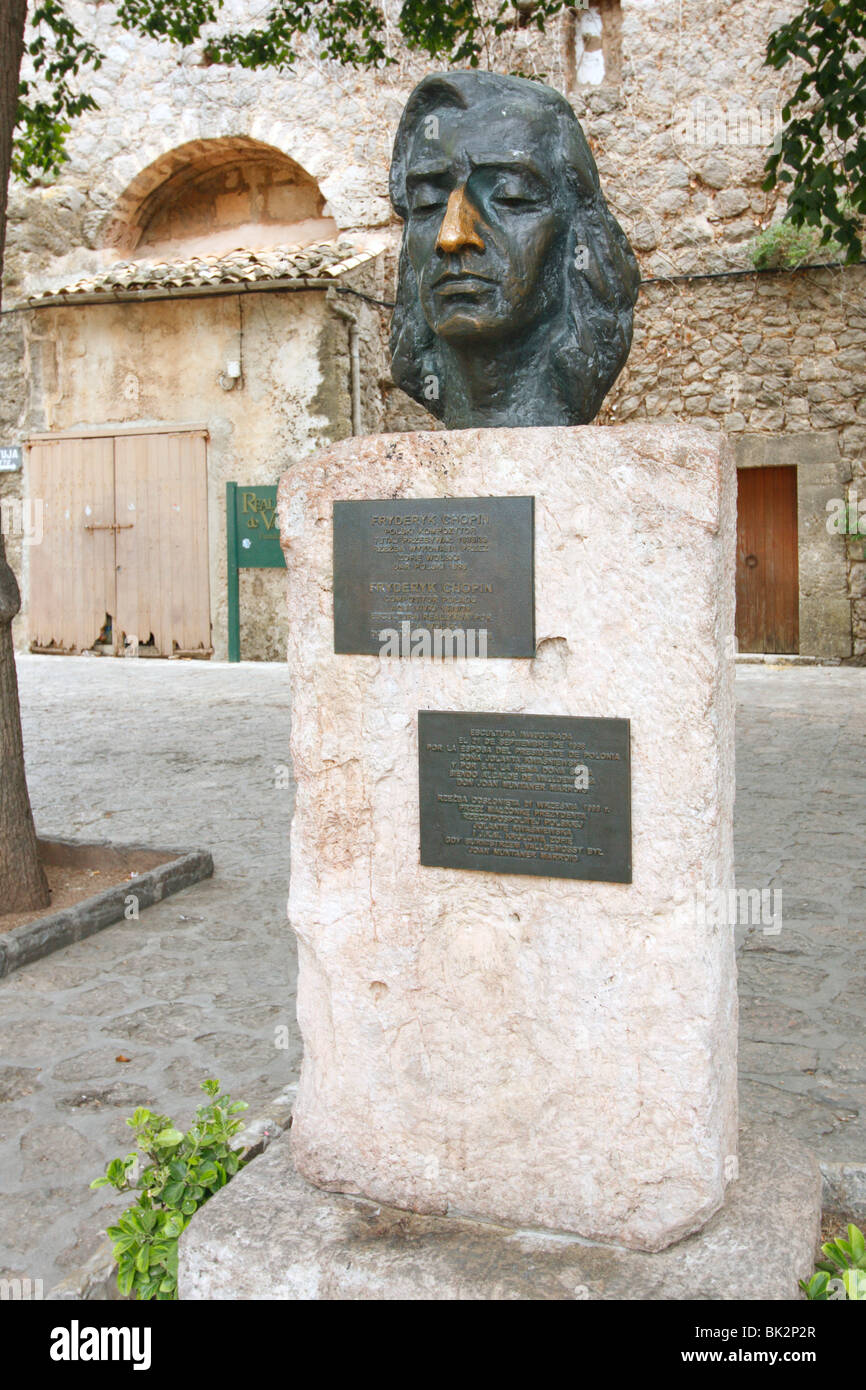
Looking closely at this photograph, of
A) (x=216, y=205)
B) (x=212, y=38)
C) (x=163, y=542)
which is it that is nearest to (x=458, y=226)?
(x=212, y=38)

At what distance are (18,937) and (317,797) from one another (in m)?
2.22

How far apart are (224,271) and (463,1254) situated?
37.4ft

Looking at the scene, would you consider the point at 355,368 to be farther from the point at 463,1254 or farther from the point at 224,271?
the point at 463,1254

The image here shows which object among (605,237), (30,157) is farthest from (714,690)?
(30,157)

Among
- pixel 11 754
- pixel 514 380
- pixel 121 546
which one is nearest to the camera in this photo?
pixel 514 380

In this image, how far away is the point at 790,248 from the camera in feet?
38.4

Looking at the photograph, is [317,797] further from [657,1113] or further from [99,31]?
[99,31]

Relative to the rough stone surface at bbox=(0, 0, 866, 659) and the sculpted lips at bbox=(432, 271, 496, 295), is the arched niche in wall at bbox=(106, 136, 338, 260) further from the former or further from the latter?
the sculpted lips at bbox=(432, 271, 496, 295)

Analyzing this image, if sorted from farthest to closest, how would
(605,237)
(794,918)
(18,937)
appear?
(794,918)
(18,937)
(605,237)

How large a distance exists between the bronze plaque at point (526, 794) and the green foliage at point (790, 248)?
10.9 m

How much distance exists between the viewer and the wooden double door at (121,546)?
12.8 meters

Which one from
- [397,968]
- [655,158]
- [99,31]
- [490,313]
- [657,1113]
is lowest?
[657,1113]

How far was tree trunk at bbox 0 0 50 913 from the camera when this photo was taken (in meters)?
4.60

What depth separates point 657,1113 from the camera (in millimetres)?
2250
